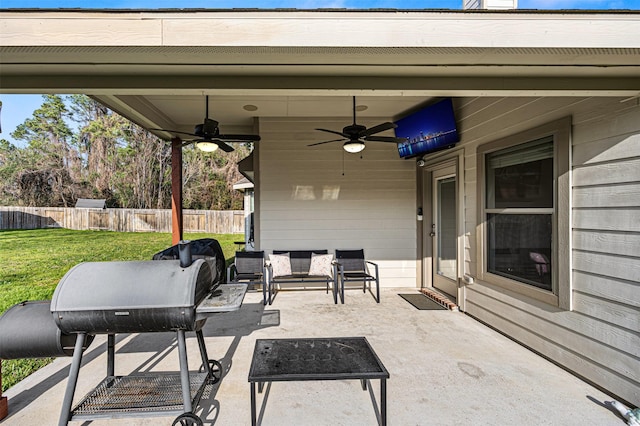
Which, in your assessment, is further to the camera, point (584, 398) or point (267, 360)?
point (584, 398)

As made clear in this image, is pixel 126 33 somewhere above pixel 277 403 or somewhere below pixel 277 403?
above

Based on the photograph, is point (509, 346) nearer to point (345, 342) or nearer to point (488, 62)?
point (345, 342)

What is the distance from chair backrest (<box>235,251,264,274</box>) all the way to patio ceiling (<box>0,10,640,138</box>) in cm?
349

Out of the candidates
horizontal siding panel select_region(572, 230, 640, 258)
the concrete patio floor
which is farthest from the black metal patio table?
horizontal siding panel select_region(572, 230, 640, 258)

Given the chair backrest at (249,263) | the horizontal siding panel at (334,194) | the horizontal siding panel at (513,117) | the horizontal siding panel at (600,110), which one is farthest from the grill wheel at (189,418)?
the horizontal siding panel at (334,194)

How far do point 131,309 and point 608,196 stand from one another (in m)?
3.48

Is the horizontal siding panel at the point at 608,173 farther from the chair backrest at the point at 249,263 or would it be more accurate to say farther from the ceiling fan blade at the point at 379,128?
the chair backrest at the point at 249,263

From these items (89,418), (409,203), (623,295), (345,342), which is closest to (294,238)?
(409,203)

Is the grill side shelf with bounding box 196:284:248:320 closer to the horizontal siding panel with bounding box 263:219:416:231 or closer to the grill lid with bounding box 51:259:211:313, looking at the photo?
the grill lid with bounding box 51:259:211:313

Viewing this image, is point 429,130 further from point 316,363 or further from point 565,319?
point 316,363

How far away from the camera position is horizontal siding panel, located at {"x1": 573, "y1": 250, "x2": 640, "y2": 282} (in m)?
2.17

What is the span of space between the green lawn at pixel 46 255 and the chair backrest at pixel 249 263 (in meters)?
2.63

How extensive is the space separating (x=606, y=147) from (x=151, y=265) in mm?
3452

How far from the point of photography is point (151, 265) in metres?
2.03
